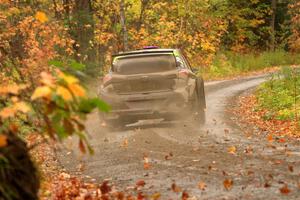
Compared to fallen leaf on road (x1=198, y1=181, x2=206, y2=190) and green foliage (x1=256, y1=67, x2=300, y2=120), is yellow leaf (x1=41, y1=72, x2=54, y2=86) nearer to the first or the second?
fallen leaf on road (x1=198, y1=181, x2=206, y2=190)

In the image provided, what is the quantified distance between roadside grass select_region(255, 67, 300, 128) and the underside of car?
106 inches

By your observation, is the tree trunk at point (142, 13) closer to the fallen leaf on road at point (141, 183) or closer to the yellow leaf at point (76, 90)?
the fallen leaf on road at point (141, 183)

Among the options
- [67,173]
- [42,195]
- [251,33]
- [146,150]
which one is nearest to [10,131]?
[42,195]

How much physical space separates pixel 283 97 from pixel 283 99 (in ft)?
1.48

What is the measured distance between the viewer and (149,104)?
45.9ft

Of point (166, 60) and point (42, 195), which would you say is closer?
point (42, 195)

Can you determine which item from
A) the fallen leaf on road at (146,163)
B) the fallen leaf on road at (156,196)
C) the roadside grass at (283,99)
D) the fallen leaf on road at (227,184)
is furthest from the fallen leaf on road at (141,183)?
the roadside grass at (283,99)

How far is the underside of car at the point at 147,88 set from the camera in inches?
551

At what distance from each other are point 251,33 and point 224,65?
1092 centimetres

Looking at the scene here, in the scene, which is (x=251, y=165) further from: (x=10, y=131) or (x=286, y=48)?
(x=286, y=48)

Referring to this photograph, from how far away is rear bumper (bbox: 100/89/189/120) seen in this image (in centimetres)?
1399

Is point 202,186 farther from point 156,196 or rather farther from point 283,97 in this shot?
point 283,97

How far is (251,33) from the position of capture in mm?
49125

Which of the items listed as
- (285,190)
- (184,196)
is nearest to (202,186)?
(184,196)
